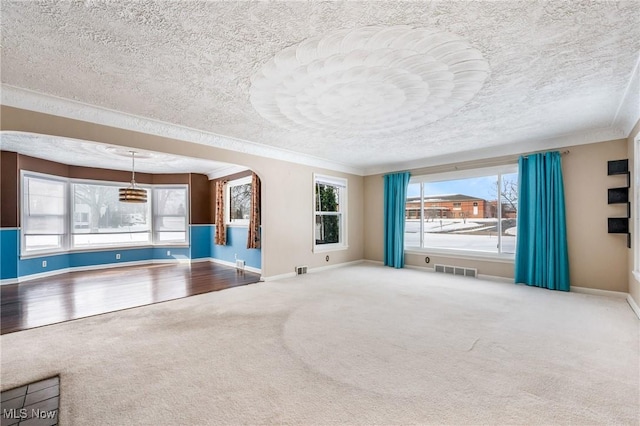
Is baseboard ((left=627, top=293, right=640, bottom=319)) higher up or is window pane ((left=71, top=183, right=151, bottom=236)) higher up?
window pane ((left=71, top=183, right=151, bottom=236))

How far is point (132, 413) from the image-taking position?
1.68m

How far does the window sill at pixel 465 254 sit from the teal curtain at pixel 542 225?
31cm

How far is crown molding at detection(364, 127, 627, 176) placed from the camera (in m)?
4.14

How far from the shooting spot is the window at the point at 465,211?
521 cm

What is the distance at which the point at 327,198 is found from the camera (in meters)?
6.70

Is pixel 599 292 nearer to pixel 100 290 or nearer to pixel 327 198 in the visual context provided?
pixel 327 198

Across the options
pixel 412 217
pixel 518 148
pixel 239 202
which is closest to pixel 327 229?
pixel 412 217

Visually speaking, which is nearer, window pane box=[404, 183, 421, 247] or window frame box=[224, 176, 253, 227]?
window pane box=[404, 183, 421, 247]

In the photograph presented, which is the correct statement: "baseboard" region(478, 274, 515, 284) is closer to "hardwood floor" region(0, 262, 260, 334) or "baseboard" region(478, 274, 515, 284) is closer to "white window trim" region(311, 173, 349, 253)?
"white window trim" region(311, 173, 349, 253)

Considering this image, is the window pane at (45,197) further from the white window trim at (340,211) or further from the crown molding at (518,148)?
the crown molding at (518,148)

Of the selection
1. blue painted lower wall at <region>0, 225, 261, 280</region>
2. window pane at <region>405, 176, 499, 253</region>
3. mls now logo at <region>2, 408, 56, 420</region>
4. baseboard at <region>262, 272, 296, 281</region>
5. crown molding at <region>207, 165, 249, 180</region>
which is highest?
crown molding at <region>207, 165, 249, 180</region>

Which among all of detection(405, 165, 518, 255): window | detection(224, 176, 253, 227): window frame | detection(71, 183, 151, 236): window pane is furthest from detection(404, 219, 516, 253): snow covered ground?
detection(71, 183, 151, 236): window pane

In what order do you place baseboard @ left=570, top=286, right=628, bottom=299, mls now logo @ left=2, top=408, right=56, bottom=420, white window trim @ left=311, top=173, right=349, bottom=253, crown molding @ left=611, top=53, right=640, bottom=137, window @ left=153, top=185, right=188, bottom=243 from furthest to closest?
window @ left=153, top=185, right=188, bottom=243 → white window trim @ left=311, top=173, right=349, bottom=253 → baseboard @ left=570, top=286, right=628, bottom=299 → crown molding @ left=611, top=53, right=640, bottom=137 → mls now logo @ left=2, top=408, right=56, bottom=420

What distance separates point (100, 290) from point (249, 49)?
184 inches
